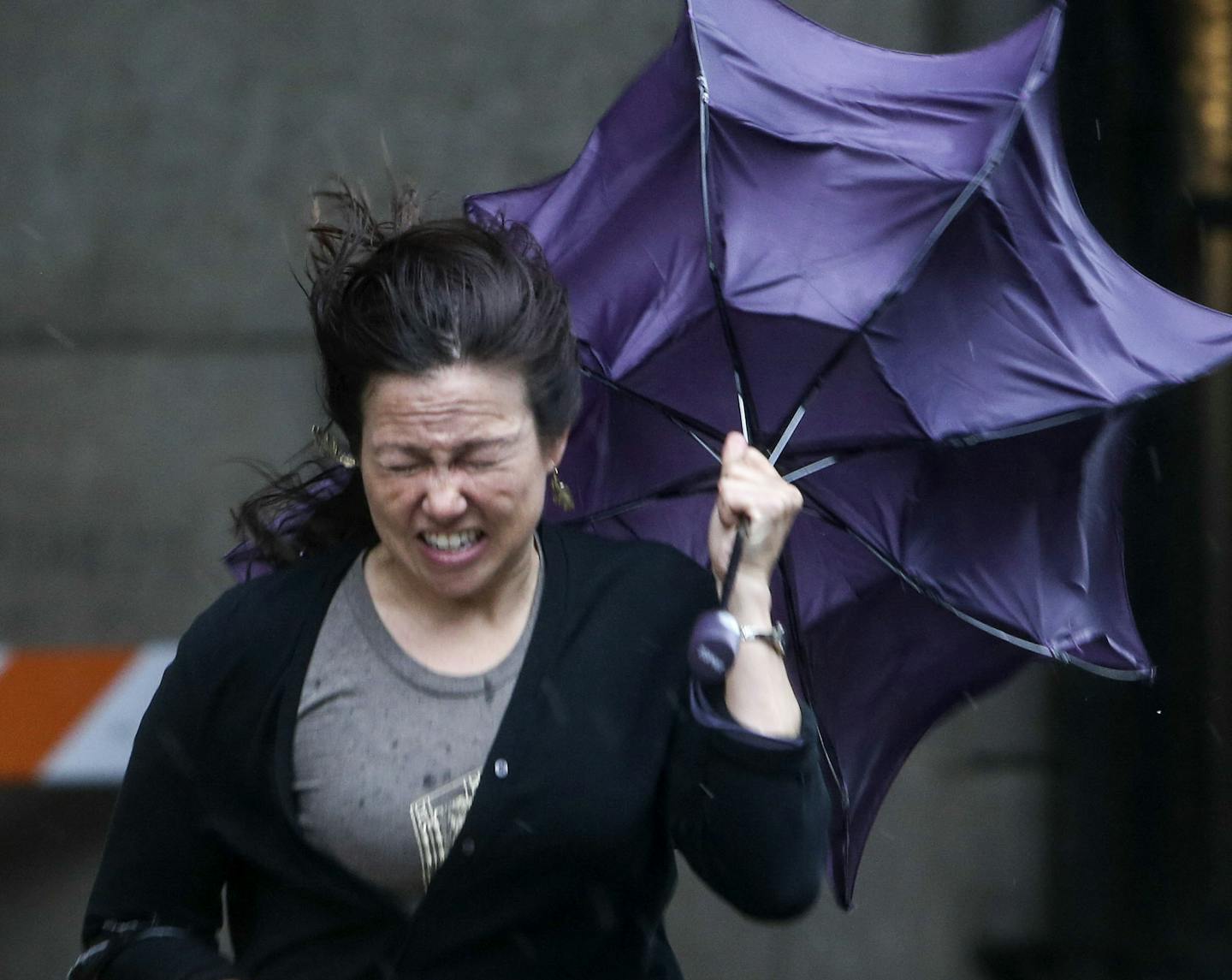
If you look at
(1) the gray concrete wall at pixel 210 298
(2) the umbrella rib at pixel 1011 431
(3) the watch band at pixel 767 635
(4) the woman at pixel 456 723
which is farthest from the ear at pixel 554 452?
(1) the gray concrete wall at pixel 210 298

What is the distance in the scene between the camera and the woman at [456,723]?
7.23 ft

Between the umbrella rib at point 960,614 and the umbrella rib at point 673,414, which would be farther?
the umbrella rib at point 673,414

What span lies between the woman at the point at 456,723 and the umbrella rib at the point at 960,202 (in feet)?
0.50

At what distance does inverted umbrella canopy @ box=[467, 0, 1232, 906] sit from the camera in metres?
2.34

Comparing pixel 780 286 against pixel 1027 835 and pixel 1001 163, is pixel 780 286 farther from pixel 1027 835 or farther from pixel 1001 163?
pixel 1027 835

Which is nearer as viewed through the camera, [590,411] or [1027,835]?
[590,411]

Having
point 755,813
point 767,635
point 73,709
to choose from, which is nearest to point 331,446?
point 767,635

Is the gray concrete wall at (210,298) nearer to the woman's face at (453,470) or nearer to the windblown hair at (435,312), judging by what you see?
the windblown hair at (435,312)

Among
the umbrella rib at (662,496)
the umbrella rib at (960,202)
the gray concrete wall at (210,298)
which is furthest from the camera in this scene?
the gray concrete wall at (210,298)

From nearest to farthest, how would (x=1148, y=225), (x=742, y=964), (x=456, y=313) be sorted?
1. (x=456, y=313)
2. (x=1148, y=225)
3. (x=742, y=964)

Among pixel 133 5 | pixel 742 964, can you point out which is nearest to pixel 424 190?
pixel 133 5

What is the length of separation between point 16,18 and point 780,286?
3.64 meters

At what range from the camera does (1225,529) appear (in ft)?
16.3

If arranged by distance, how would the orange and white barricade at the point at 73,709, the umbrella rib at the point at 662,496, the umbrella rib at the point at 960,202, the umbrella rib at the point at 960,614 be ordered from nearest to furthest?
1. the umbrella rib at the point at 960,202
2. the umbrella rib at the point at 960,614
3. the umbrella rib at the point at 662,496
4. the orange and white barricade at the point at 73,709
